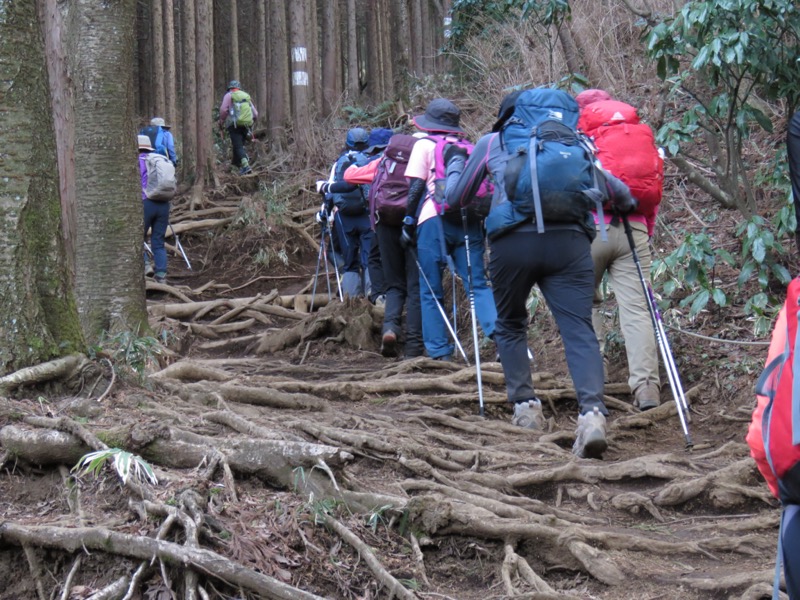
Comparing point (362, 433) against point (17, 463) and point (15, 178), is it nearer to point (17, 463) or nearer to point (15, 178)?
point (17, 463)

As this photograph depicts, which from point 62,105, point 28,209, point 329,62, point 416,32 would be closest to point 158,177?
point 62,105

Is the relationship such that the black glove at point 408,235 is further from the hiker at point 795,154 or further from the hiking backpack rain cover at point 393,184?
the hiker at point 795,154

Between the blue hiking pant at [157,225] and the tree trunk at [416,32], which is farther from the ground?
the tree trunk at [416,32]

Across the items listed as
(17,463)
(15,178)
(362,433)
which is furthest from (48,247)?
(362,433)

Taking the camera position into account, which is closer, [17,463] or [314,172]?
[17,463]

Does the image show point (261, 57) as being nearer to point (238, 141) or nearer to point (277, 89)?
point (277, 89)

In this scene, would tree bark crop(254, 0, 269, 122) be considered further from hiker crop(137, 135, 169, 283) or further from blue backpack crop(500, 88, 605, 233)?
blue backpack crop(500, 88, 605, 233)

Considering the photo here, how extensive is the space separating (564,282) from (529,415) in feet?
3.53

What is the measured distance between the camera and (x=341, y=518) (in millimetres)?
3990

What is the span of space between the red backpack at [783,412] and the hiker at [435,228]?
566 cm

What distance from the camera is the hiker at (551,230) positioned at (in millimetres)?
5723

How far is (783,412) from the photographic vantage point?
2459mm

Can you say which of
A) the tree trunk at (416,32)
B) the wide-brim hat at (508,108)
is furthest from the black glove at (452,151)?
the tree trunk at (416,32)

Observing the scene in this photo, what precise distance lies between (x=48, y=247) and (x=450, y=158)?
3936 millimetres
